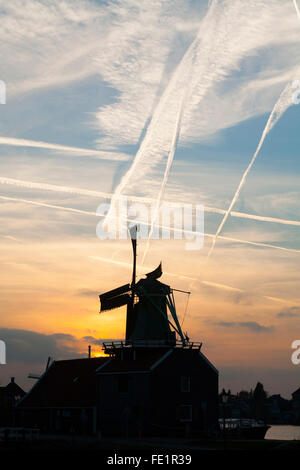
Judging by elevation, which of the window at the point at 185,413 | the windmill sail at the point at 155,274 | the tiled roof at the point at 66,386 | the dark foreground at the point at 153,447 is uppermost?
the windmill sail at the point at 155,274

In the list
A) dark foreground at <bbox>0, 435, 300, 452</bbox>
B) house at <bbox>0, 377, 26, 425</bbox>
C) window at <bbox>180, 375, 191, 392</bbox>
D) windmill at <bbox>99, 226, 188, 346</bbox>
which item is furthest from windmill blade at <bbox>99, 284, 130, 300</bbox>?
dark foreground at <bbox>0, 435, 300, 452</bbox>

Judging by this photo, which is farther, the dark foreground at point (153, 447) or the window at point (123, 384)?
the window at point (123, 384)

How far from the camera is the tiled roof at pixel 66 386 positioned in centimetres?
6631

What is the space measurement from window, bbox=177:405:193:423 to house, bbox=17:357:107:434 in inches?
329

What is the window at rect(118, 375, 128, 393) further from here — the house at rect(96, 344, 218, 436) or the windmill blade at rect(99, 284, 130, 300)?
the windmill blade at rect(99, 284, 130, 300)

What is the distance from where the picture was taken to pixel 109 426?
206ft

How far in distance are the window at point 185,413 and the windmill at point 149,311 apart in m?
6.08

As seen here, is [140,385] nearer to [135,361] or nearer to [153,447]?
[135,361]

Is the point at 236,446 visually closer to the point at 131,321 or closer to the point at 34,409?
the point at 131,321

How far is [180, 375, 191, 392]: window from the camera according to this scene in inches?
2493

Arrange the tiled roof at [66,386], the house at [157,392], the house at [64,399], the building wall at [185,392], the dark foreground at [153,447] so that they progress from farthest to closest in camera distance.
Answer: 1. the tiled roof at [66,386]
2. the house at [64,399]
3. the building wall at [185,392]
4. the house at [157,392]
5. the dark foreground at [153,447]

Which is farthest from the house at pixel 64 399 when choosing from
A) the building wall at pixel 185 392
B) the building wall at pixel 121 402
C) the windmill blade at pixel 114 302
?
the building wall at pixel 185 392

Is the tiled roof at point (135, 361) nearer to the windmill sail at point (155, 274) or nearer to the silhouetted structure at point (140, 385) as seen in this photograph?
the silhouetted structure at point (140, 385)
